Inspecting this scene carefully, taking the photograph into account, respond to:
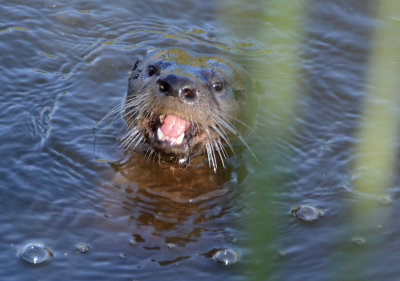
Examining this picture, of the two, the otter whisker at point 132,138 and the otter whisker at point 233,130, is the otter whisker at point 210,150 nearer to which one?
the otter whisker at point 233,130

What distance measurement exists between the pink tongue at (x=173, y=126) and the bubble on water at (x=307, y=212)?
862 millimetres

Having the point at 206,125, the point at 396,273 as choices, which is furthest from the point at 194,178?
the point at 396,273

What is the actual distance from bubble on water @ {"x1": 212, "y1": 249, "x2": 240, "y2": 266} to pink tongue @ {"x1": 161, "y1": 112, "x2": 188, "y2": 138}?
0.95 meters

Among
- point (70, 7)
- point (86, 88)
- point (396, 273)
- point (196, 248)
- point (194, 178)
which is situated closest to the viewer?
point (396, 273)

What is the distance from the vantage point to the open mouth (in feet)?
15.7

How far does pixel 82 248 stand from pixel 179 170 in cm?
115

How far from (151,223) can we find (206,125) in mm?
709

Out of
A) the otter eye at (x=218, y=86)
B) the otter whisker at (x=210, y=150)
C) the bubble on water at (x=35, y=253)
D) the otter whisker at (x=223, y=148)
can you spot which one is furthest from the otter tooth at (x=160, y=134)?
the bubble on water at (x=35, y=253)

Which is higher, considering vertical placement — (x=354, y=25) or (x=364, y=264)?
(x=354, y=25)

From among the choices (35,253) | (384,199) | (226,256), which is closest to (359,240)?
(384,199)

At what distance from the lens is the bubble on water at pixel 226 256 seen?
159 inches

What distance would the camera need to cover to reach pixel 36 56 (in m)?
6.14

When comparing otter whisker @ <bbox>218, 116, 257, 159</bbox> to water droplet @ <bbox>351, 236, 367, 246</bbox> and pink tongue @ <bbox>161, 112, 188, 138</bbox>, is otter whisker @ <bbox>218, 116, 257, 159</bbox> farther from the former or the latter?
water droplet @ <bbox>351, 236, 367, 246</bbox>

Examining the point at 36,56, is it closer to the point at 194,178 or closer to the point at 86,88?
the point at 86,88
